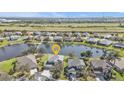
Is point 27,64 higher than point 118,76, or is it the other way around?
point 27,64

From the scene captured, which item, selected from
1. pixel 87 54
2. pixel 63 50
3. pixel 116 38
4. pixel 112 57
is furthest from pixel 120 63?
pixel 63 50

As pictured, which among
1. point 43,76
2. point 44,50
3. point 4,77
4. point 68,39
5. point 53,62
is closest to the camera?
point 4,77

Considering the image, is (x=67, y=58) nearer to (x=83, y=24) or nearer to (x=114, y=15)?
(x=83, y=24)

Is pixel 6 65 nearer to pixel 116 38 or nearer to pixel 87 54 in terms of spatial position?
pixel 87 54

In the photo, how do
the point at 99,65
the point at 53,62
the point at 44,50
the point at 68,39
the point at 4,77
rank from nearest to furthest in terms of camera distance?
the point at 4,77
the point at 99,65
the point at 53,62
the point at 44,50
the point at 68,39

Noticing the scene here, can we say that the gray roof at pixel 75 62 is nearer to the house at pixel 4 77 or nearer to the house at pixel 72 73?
the house at pixel 72 73
